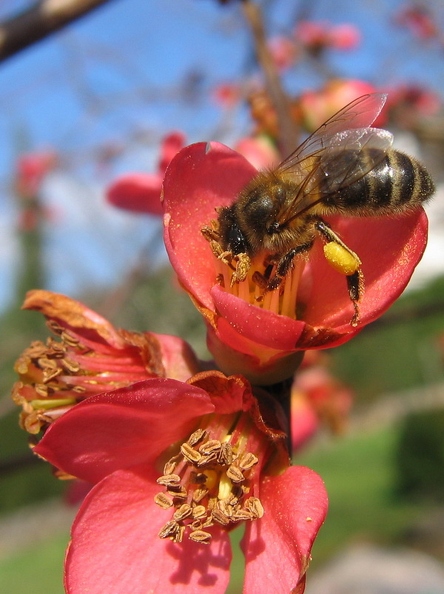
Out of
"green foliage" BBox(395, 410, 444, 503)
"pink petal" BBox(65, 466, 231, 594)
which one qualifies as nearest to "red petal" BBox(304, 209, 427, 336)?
"pink petal" BBox(65, 466, 231, 594)

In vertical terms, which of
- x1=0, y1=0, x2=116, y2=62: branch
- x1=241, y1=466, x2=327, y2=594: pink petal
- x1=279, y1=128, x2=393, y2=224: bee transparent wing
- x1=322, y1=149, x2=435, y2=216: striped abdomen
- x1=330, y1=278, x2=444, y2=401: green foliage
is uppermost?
x1=0, y1=0, x2=116, y2=62: branch

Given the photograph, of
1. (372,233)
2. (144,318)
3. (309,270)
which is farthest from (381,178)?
(144,318)

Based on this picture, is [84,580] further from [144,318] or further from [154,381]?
[144,318]

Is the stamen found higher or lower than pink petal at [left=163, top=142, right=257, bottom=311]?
lower

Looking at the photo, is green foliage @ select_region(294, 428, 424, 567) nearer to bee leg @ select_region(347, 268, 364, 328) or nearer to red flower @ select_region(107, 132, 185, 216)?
red flower @ select_region(107, 132, 185, 216)

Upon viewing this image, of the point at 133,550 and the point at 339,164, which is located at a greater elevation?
the point at 339,164

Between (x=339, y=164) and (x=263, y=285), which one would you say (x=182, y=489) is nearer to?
(x=263, y=285)

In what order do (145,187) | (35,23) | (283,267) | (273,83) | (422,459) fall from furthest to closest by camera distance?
(422,459), (273,83), (145,187), (35,23), (283,267)

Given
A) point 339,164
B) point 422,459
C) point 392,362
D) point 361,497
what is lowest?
point 392,362

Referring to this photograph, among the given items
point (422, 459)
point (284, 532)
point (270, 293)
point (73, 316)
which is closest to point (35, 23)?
point (73, 316)
